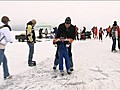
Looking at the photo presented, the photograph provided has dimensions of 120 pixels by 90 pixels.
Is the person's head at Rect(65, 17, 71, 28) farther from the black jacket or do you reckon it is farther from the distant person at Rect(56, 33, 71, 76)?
the distant person at Rect(56, 33, 71, 76)

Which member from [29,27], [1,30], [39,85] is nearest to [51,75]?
[39,85]

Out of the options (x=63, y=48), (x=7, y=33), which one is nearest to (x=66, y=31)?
(x=63, y=48)

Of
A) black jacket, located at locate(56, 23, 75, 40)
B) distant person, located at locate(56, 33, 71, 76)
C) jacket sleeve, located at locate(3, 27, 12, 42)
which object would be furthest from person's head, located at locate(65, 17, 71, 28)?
jacket sleeve, located at locate(3, 27, 12, 42)

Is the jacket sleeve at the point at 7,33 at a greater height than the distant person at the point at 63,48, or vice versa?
the jacket sleeve at the point at 7,33

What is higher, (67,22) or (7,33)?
(67,22)

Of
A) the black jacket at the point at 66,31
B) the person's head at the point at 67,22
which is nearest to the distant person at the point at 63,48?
the black jacket at the point at 66,31

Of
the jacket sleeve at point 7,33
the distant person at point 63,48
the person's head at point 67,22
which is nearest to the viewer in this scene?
the jacket sleeve at point 7,33

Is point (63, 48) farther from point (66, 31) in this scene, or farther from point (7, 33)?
A: point (7, 33)

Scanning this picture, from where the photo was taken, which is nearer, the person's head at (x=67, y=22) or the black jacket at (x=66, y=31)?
the person's head at (x=67, y=22)

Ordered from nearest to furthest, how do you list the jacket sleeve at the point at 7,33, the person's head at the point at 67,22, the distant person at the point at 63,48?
the jacket sleeve at the point at 7,33 → the person's head at the point at 67,22 → the distant person at the point at 63,48

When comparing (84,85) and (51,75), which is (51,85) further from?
(51,75)

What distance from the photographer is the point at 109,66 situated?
10.9 meters

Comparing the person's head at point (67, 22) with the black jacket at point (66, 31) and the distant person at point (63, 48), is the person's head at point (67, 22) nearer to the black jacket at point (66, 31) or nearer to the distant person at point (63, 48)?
the black jacket at point (66, 31)

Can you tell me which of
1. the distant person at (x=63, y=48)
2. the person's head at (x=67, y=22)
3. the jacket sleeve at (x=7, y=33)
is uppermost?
the person's head at (x=67, y=22)
